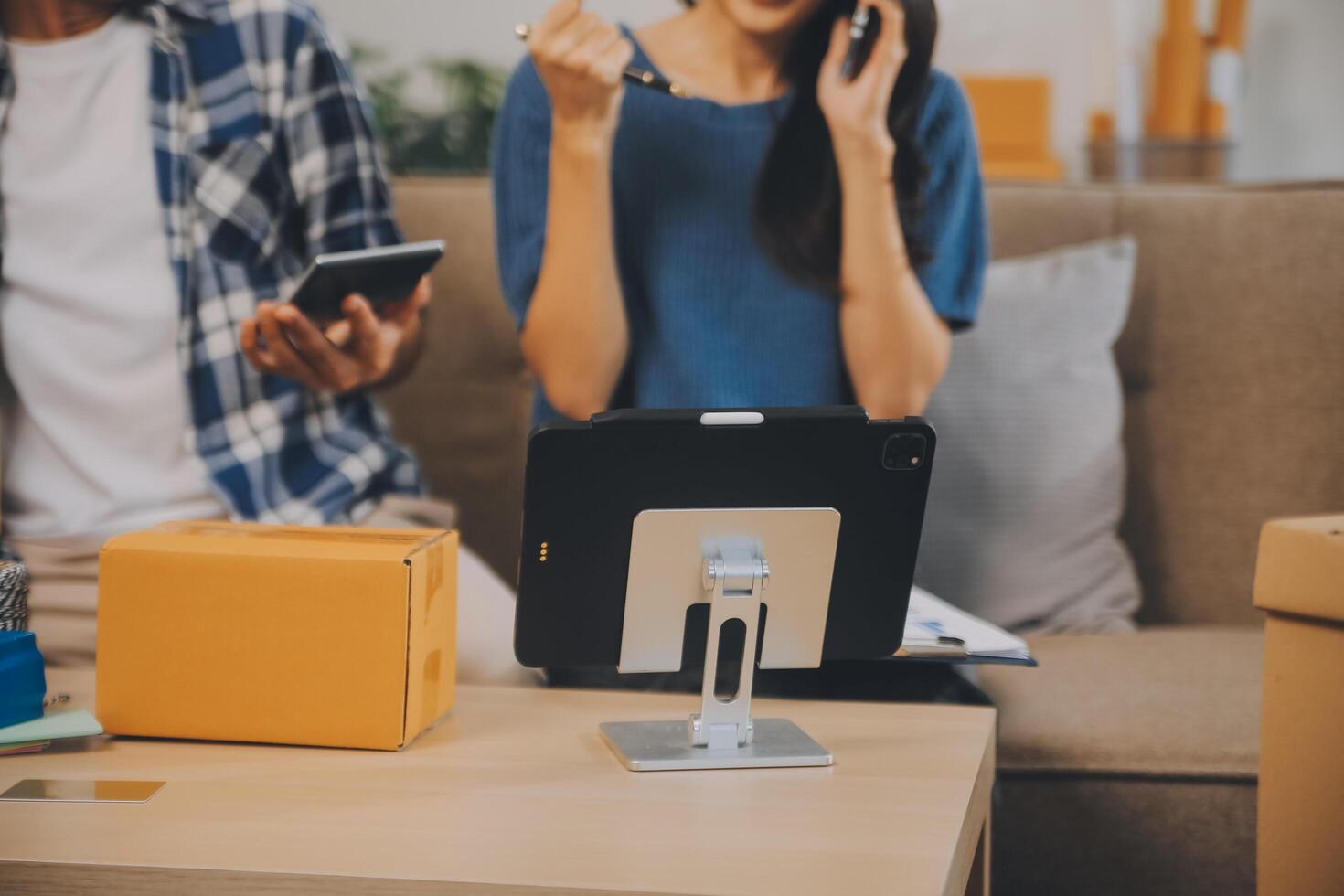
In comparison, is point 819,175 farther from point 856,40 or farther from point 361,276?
point 361,276

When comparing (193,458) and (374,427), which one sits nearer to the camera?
(193,458)

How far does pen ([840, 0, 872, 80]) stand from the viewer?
115cm

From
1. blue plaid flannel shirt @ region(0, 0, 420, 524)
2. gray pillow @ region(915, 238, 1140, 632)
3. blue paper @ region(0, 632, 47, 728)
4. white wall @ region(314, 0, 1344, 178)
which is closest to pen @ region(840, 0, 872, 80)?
gray pillow @ region(915, 238, 1140, 632)

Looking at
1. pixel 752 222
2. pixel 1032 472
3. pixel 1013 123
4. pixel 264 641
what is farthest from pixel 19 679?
pixel 1013 123

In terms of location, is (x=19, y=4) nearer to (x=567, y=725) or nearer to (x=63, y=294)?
(x=63, y=294)

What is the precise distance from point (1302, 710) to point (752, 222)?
24.8 inches

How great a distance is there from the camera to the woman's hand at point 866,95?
44.5 inches

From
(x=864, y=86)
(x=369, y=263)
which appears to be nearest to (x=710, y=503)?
(x=369, y=263)

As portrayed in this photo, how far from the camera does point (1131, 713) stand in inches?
43.8

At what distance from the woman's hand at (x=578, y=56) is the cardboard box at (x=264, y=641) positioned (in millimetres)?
442

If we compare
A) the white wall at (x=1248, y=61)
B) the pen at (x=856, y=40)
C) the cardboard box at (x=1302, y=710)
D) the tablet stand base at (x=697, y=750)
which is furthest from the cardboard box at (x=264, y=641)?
the white wall at (x=1248, y=61)

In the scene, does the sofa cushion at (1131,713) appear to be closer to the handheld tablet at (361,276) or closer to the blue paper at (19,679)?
the handheld tablet at (361,276)

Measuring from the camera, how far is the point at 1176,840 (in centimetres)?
108

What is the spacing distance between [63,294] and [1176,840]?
1073mm
